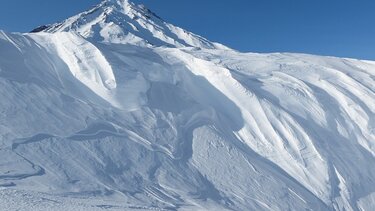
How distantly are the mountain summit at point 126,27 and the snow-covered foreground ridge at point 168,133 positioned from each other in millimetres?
24782

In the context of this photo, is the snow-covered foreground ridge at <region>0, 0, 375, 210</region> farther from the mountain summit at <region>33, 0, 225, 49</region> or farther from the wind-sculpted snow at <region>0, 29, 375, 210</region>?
the mountain summit at <region>33, 0, 225, 49</region>

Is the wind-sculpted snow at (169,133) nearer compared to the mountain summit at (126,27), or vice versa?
the wind-sculpted snow at (169,133)

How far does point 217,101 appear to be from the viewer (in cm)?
1599

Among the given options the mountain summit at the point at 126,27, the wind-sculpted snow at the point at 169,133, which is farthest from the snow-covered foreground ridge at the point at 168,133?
the mountain summit at the point at 126,27

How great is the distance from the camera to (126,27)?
52938 millimetres

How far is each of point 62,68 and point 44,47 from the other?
1554 millimetres

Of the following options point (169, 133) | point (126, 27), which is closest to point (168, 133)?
point (169, 133)

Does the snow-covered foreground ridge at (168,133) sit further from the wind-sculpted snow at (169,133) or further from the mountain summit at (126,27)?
the mountain summit at (126,27)

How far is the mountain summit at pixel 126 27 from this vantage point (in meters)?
48.0

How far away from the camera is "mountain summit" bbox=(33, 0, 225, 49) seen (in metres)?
48.0

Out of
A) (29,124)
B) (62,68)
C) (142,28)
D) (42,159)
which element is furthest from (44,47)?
(142,28)

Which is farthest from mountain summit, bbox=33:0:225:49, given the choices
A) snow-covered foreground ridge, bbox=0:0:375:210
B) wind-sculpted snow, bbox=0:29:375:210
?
wind-sculpted snow, bbox=0:29:375:210

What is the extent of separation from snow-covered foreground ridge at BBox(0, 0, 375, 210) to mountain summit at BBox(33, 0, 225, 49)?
81.3 feet

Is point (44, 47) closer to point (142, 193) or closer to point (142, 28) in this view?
point (142, 193)
